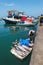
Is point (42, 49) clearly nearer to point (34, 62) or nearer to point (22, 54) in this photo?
point (34, 62)

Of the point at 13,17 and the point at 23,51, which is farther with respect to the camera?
the point at 13,17

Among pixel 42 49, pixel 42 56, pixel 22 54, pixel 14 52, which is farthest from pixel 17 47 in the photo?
pixel 42 56

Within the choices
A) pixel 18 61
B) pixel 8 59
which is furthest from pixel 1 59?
pixel 18 61

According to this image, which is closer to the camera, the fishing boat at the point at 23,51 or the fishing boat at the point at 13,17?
the fishing boat at the point at 23,51

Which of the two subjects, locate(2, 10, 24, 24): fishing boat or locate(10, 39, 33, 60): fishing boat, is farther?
locate(2, 10, 24, 24): fishing boat

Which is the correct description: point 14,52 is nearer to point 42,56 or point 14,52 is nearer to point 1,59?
point 1,59

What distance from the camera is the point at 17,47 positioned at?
1850cm

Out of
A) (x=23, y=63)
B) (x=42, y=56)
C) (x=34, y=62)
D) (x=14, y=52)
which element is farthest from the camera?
(x=14, y=52)

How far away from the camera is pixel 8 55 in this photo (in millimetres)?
18234

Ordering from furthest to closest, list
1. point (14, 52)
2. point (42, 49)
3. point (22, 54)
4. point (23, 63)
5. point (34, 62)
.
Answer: point (14, 52) → point (22, 54) → point (23, 63) → point (42, 49) → point (34, 62)

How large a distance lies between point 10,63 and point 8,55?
2530 mm

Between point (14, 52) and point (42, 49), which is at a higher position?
point (42, 49)

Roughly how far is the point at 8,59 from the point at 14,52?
1.55 m

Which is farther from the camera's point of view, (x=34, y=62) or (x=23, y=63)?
(x=23, y=63)
